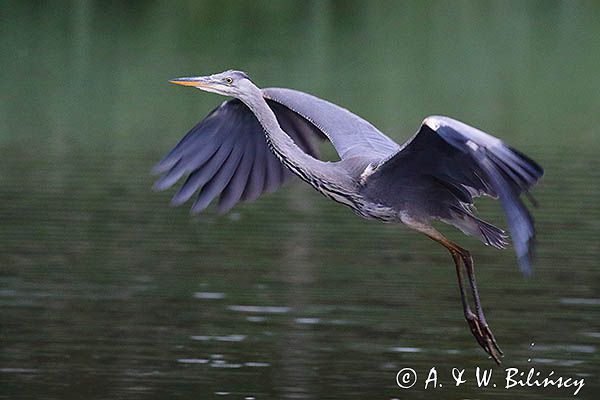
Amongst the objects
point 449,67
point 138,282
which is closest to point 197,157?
point 138,282

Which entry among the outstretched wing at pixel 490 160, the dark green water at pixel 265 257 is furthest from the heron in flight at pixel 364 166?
the dark green water at pixel 265 257

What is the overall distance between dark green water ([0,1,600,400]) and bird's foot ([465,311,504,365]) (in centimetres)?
24

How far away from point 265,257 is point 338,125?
12.2ft

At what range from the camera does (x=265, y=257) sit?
13.8m

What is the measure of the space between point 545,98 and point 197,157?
1574 cm

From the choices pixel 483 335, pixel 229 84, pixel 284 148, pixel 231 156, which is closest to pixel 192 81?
pixel 229 84

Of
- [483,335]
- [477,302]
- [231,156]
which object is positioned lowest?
[483,335]

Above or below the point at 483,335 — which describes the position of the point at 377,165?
above

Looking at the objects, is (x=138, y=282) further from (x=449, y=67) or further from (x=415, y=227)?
(x=449, y=67)

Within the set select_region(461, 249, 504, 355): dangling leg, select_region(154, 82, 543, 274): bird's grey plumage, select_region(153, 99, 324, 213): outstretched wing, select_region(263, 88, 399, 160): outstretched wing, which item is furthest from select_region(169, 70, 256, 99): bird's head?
select_region(461, 249, 504, 355): dangling leg

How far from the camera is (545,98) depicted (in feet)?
83.8

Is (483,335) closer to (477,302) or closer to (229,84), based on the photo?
(477,302)

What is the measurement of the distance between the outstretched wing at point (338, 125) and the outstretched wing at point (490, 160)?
0.93m

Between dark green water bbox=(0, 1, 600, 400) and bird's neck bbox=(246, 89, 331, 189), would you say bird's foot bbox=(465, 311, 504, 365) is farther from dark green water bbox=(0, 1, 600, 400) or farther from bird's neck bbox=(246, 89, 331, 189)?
bird's neck bbox=(246, 89, 331, 189)
